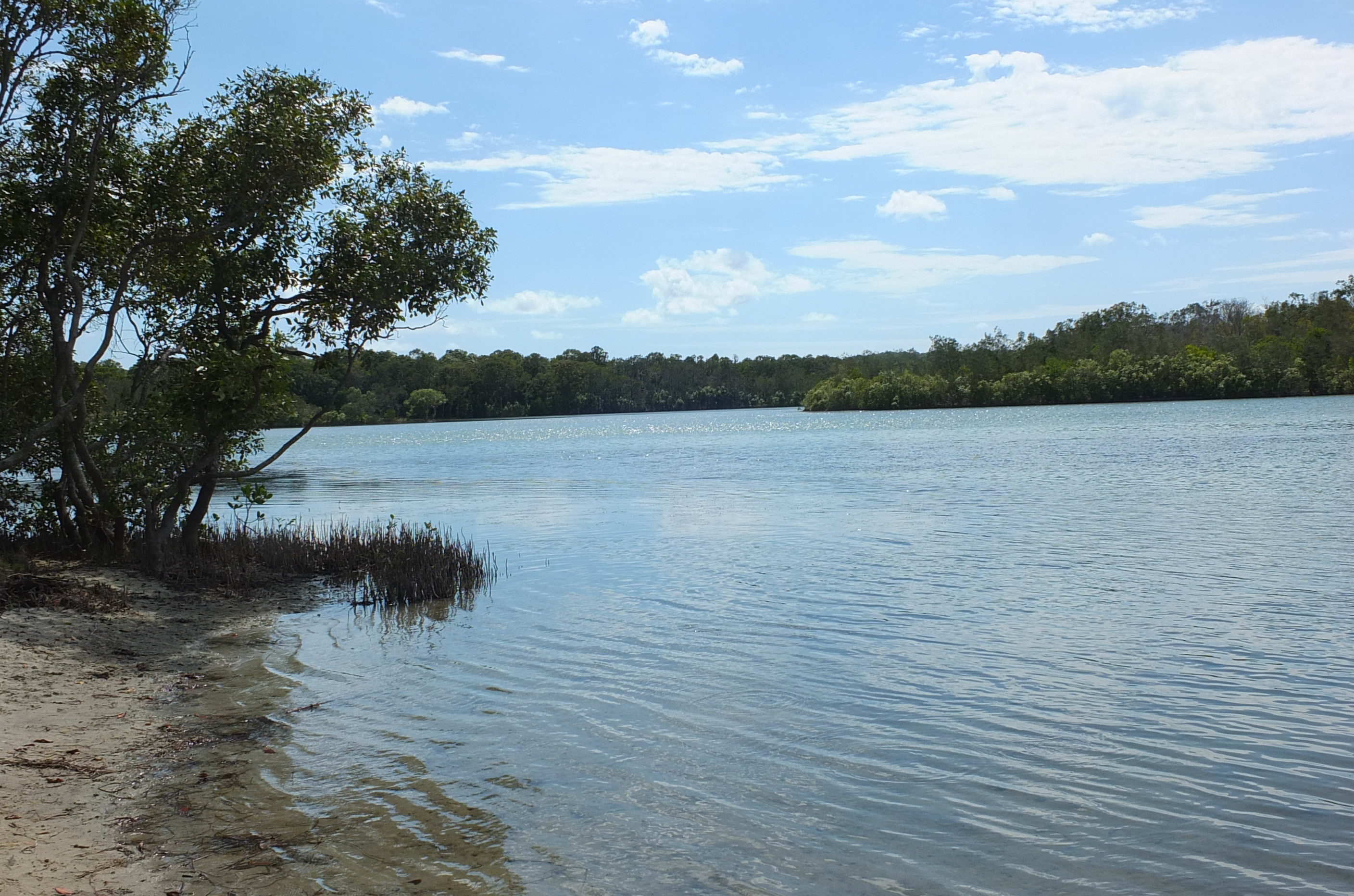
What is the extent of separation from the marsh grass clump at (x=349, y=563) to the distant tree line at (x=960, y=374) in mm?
54786

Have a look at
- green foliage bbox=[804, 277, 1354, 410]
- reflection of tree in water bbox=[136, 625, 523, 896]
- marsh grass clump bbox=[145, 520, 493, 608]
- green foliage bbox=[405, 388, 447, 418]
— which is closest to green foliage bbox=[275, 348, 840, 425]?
green foliage bbox=[405, 388, 447, 418]

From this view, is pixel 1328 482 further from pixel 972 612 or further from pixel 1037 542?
pixel 972 612

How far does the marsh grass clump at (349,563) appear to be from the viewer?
535 inches

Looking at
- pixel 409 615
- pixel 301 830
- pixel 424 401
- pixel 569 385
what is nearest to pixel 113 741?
pixel 301 830

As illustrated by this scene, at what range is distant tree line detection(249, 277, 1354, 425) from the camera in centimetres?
10350

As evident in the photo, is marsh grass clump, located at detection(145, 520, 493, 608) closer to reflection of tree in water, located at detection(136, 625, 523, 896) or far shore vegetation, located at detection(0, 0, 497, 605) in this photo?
far shore vegetation, located at detection(0, 0, 497, 605)

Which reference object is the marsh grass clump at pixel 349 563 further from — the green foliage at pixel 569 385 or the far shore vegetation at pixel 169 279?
the green foliage at pixel 569 385

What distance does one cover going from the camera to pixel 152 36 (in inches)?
416

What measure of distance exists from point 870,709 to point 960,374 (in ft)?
391

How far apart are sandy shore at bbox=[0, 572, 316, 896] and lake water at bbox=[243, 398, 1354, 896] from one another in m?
0.69

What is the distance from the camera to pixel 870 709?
26.5 feet

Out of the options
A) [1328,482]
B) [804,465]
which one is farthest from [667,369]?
[1328,482]

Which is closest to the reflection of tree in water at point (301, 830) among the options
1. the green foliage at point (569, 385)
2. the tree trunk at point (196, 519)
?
the tree trunk at point (196, 519)

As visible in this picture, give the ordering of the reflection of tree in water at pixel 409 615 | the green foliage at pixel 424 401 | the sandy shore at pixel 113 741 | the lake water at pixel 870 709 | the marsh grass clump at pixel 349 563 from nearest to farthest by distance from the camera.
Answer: the sandy shore at pixel 113 741 < the lake water at pixel 870 709 < the reflection of tree in water at pixel 409 615 < the marsh grass clump at pixel 349 563 < the green foliage at pixel 424 401
